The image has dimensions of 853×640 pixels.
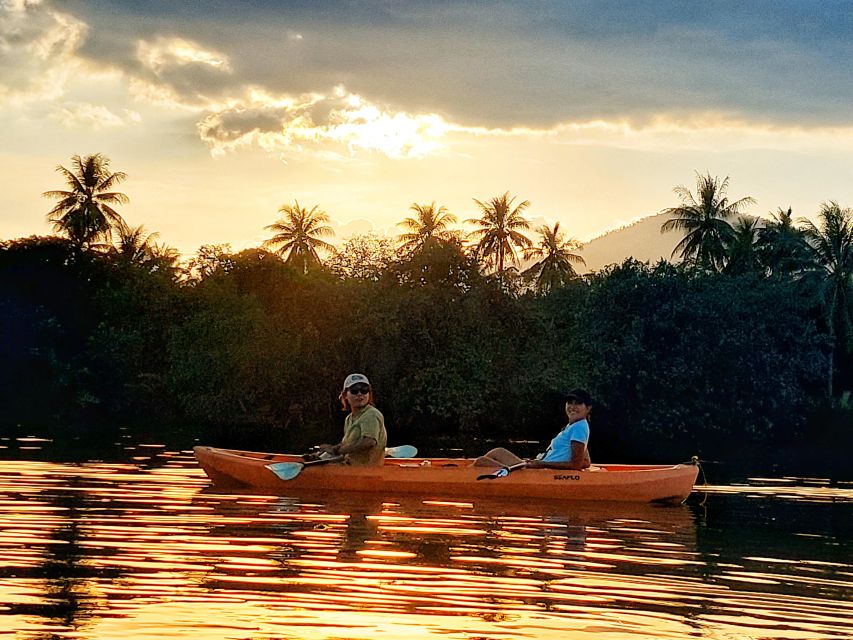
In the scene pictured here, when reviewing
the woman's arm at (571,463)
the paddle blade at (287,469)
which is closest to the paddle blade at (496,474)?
the woman's arm at (571,463)

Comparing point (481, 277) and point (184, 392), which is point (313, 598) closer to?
point (481, 277)

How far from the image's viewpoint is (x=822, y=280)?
2293 inches

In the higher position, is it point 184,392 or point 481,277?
point 481,277

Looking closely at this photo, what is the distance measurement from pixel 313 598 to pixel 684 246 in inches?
2303

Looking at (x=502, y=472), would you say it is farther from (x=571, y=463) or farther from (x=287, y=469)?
(x=287, y=469)

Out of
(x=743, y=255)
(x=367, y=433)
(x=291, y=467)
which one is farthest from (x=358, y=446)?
(x=743, y=255)

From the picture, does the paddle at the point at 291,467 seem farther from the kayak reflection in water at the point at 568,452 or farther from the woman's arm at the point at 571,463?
the woman's arm at the point at 571,463

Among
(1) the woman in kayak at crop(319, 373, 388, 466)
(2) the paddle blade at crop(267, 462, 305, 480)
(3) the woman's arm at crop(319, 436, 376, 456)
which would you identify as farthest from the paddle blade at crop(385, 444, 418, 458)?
(2) the paddle blade at crop(267, 462, 305, 480)

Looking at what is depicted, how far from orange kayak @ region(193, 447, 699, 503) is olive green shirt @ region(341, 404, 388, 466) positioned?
0.13 meters

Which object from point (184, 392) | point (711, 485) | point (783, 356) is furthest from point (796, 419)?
point (711, 485)

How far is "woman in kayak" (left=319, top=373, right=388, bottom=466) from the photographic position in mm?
16062

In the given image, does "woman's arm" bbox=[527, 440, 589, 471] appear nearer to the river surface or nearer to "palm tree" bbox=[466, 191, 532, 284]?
the river surface

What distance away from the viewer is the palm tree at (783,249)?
59.6 metres

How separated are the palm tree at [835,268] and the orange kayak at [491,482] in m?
43.0
